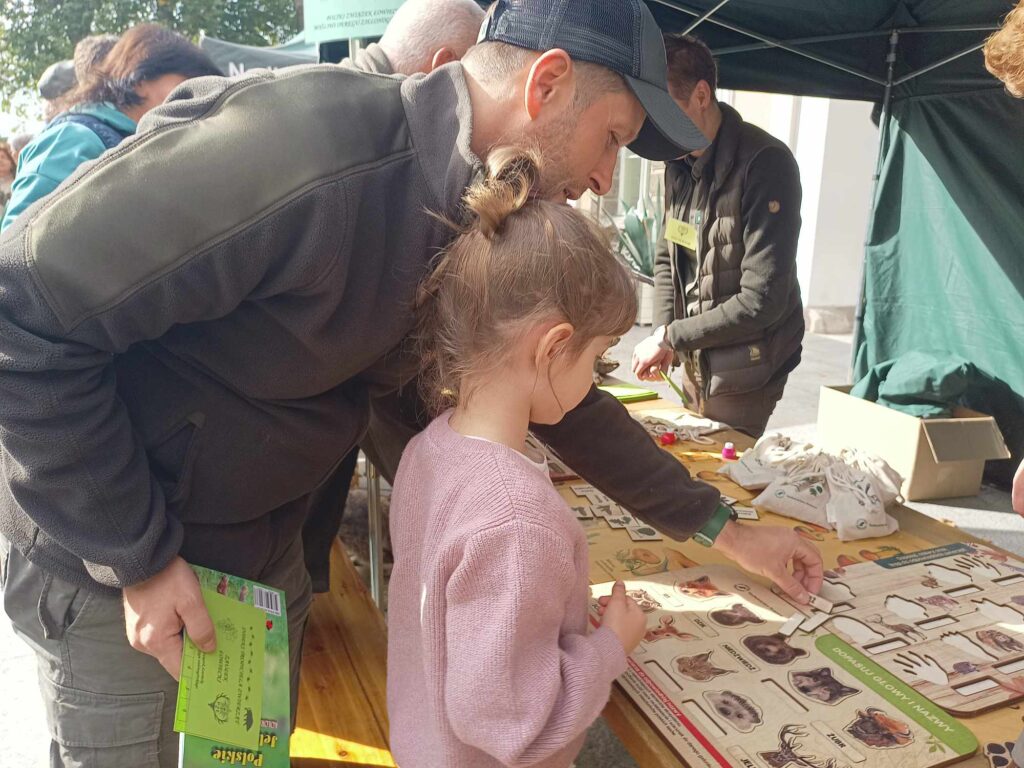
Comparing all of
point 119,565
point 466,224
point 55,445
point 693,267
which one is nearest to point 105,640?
point 119,565

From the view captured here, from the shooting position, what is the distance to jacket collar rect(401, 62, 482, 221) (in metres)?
0.91

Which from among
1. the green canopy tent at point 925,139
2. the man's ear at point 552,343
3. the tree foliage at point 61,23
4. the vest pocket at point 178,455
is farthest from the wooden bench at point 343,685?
the tree foliage at point 61,23

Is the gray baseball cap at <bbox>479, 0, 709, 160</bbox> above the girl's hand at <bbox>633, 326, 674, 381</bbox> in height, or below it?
above

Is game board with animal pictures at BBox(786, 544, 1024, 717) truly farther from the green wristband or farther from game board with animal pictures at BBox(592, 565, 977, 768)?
the green wristband

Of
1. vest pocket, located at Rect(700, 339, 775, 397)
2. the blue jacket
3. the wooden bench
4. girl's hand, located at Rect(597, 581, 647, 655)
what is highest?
the blue jacket

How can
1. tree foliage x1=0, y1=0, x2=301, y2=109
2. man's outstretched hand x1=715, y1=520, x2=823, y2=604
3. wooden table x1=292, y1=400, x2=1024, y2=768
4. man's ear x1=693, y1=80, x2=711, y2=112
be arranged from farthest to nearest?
1. tree foliage x1=0, y1=0, x2=301, y2=109
2. man's ear x1=693, y1=80, x2=711, y2=112
3. man's outstretched hand x1=715, y1=520, x2=823, y2=604
4. wooden table x1=292, y1=400, x2=1024, y2=768

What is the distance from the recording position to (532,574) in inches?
30.1

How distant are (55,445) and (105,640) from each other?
304 millimetres

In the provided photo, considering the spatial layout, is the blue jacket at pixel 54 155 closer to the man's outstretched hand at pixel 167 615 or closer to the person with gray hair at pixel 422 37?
the person with gray hair at pixel 422 37

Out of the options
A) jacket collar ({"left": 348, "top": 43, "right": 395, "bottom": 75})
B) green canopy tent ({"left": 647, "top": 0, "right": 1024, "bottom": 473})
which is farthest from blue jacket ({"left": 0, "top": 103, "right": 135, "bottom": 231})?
green canopy tent ({"left": 647, "top": 0, "right": 1024, "bottom": 473})

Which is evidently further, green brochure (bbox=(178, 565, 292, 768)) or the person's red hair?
the person's red hair

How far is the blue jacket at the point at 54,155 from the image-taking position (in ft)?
6.40

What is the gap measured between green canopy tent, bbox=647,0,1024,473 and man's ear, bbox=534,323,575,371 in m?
2.72

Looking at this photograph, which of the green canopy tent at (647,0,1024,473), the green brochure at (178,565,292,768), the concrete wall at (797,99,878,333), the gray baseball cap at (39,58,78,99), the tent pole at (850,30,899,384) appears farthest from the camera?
the concrete wall at (797,99,878,333)
